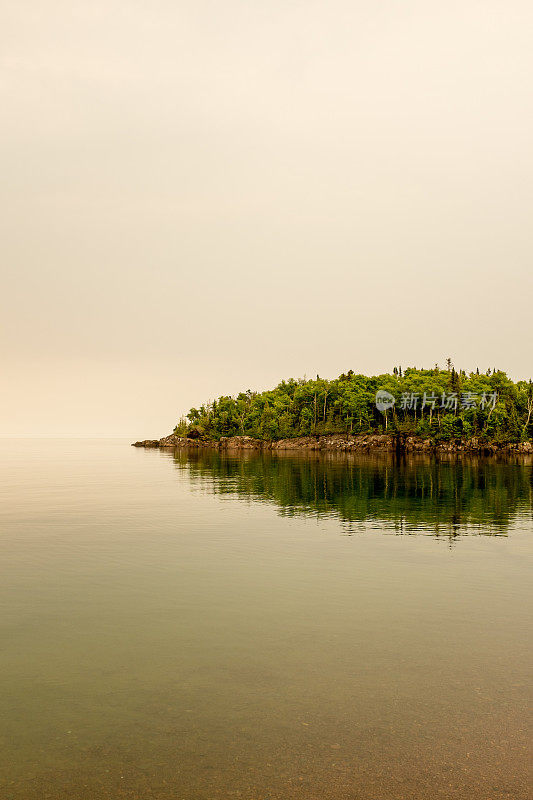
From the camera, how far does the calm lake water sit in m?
10.1

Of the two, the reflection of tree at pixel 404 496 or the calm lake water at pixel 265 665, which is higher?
the calm lake water at pixel 265 665

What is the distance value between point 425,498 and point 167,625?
129ft

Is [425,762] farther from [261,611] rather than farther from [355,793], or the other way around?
[261,611]

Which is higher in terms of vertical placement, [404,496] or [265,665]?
[265,665]

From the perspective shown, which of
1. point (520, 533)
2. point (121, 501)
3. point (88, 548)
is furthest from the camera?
point (121, 501)

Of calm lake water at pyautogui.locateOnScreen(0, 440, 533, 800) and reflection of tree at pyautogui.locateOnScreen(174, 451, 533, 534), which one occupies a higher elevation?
calm lake water at pyautogui.locateOnScreen(0, 440, 533, 800)

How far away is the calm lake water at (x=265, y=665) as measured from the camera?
10.1m

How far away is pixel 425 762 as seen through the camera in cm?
1039

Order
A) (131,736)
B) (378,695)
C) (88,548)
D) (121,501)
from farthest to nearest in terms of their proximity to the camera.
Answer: (121,501), (88,548), (378,695), (131,736)

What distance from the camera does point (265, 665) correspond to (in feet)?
49.3

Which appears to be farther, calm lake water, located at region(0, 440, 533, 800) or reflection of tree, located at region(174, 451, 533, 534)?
reflection of tree, located at region(174, 451, 533, 534)

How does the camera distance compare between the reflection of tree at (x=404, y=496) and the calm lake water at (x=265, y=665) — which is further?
the reflection of tree at (x=404, y=496)

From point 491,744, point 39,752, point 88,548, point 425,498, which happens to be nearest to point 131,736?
point 39,752

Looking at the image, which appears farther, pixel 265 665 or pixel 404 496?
pixel 404 496
